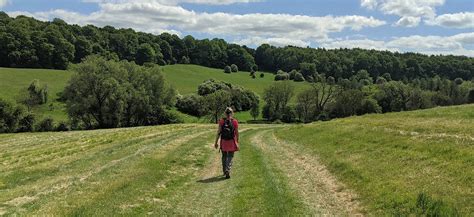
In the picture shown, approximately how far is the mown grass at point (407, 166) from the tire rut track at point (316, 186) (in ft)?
1.48

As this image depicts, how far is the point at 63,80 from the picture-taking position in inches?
4665

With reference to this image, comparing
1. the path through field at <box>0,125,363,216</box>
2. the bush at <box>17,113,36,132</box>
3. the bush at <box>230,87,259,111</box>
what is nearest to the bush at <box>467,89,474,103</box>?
the bush at <box>230,87,259,111</box>

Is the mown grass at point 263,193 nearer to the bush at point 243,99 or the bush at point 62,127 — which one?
the bush at point 62,127

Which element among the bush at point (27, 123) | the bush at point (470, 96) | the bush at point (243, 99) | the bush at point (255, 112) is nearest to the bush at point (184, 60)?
the bush at point (243, 99)

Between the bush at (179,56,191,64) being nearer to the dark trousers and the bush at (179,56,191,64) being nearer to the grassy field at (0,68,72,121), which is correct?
the grassy field at (0,68,72,121)

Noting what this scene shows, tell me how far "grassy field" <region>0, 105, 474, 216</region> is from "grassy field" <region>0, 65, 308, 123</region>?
223 feet

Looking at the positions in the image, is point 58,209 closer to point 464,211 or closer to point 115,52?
point 464,211

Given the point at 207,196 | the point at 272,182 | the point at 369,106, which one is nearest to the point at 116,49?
the point at 369,106

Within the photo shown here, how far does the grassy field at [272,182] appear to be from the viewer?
12.8 meters

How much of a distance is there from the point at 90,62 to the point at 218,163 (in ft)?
219

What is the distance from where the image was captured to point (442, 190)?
13.2 metres

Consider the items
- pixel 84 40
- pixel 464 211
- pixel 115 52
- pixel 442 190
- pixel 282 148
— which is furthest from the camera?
pixel 115 52

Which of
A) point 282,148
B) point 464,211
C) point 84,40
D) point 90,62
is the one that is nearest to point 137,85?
point 90,62

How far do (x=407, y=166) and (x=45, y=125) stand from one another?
2899 inches
